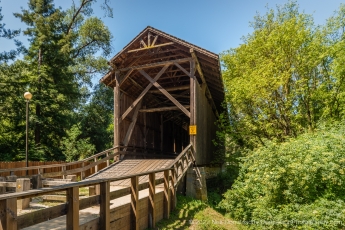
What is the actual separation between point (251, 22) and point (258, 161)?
11.3 m

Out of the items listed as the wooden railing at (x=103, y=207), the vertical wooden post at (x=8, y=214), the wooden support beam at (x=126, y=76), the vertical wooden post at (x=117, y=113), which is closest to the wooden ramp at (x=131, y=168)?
the vertical wooden post at (x=117, y=113)

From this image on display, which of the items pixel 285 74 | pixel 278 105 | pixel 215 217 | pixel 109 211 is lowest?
pixel 215 217

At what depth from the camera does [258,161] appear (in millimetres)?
7469

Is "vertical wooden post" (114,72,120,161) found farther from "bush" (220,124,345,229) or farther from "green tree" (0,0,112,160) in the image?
"green tree" (0,0,112,160)

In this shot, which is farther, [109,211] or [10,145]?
[10,145]

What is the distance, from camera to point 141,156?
12.3m

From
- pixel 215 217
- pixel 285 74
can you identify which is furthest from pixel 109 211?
pixel 285 74

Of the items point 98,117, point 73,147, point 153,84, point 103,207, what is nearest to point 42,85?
point 73,147

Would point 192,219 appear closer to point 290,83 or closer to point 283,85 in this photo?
point 283,85

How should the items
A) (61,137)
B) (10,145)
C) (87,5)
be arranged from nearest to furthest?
1. (10,145)
2. (61,137)
3. (87,5)

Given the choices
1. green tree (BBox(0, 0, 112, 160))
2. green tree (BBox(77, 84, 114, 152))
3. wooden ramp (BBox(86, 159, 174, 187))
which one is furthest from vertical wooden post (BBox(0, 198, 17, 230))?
green tree (BBox(77, 84, 114, 152))

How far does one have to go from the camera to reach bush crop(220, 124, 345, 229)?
5.66m

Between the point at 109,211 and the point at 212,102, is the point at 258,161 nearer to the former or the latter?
the point at 109,211

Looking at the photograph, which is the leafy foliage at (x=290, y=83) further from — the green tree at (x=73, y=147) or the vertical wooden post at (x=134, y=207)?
the green tree at (x=73, y=147)
